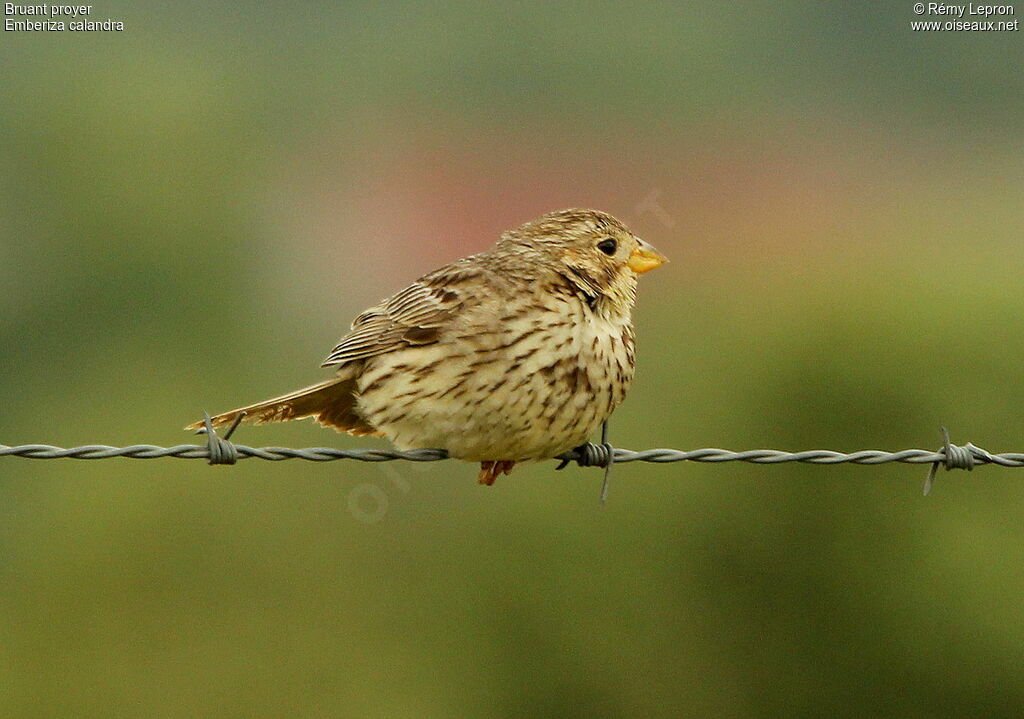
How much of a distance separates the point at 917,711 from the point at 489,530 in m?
12.1

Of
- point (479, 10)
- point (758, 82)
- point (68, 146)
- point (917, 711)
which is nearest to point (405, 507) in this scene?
point (917, 711)

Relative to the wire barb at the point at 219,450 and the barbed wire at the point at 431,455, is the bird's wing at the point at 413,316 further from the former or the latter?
the wire barb at the point at 219,450

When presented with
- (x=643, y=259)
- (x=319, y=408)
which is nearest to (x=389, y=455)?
(x=319, y=408)

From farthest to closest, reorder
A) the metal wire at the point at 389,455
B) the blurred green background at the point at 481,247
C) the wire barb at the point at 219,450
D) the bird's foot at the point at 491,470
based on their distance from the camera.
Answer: the blurred green background at the point at 481,247 < the bird's foot at the point at 491,470 < the wire barb at the point at 219,450 < the metal wire at the point at 389,455

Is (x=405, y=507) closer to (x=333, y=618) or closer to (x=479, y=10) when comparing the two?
(x=333, y=618)

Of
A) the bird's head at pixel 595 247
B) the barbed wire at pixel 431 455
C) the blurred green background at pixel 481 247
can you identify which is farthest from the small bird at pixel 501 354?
the blurred green background at pixel 481 247

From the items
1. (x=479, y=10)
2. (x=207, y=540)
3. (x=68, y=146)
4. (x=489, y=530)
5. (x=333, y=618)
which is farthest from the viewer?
(x=479, y=10)

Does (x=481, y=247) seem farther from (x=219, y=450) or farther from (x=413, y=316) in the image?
(x=219, y=450)

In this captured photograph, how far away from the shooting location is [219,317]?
78500 millimetres

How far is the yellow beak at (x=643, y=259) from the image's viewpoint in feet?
30.7

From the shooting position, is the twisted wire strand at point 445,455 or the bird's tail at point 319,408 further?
the bird's tail at point 319,408

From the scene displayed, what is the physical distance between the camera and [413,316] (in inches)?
356

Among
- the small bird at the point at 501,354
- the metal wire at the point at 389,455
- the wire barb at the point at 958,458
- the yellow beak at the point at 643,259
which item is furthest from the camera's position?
the yellow beak at the point at 643,259

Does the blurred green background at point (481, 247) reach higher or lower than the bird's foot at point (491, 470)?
higher
